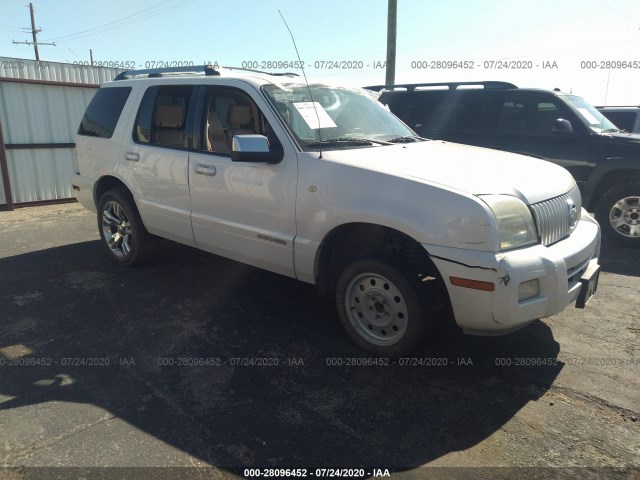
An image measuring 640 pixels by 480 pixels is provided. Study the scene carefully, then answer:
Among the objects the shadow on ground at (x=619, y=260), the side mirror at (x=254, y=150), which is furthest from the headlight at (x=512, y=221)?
the shadow on ground at (x=619, y=260)

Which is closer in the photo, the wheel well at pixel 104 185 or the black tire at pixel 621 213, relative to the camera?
the wheel well at pixel 104 185

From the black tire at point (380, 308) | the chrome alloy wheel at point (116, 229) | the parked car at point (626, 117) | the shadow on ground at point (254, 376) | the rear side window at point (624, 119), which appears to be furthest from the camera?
the rear side window at point (624, 119)

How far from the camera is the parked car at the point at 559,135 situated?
6141 mm

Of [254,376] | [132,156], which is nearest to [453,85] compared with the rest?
[132,156]

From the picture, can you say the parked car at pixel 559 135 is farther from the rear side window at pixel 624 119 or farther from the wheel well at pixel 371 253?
the rear side window at pixel 624 119

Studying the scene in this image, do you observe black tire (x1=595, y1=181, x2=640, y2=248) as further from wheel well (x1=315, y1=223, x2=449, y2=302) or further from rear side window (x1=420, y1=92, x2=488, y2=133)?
wheel well (x1=315, y1=223, x2=449, y2=302)

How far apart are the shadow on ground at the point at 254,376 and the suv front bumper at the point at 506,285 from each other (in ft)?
1.73

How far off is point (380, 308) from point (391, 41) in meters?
10.0

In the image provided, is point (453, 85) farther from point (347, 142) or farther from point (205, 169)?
point (205, 169)

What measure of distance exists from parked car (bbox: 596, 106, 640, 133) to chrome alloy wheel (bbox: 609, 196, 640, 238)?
5.73 meters

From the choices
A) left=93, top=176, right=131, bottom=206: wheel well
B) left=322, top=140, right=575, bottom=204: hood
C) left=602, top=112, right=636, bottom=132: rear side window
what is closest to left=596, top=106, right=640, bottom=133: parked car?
left=602, top=112, right=636, bottom=132: rear side window

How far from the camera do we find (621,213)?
6.22 m

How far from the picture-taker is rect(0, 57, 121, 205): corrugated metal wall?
9023mm

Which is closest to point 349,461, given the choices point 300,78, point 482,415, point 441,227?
point 482,415
